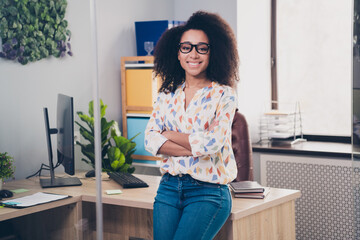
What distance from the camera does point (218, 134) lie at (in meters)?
1.66

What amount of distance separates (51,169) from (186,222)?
0.49 meters

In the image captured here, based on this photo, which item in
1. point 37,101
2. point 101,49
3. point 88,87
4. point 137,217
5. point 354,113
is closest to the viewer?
point 37,101

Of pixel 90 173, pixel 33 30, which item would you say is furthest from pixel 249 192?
pixel 33 30

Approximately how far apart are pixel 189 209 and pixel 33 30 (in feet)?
2.54

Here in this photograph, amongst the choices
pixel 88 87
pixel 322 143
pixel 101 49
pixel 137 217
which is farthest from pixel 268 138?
pixel 88 87

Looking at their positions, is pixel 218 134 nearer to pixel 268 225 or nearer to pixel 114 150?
pixel 268 225

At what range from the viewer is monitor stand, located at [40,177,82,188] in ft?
4.78

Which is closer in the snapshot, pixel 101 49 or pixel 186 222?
pixel 186 222

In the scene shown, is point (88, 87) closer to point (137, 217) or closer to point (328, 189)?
point (137, 217)

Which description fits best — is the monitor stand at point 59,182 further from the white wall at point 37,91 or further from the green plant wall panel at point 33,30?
the green plant wall panel at point 33,30

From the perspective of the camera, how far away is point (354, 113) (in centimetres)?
186

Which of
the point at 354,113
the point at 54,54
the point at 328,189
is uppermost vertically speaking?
the point at 54,54

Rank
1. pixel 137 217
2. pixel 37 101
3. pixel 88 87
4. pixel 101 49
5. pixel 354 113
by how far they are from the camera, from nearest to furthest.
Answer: pixel 37 101
pixel 88 87
pixel 354 113
pixel 137 217
pixel 101 49

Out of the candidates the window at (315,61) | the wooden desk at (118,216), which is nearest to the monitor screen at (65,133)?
the wooden desk at (118,216)
